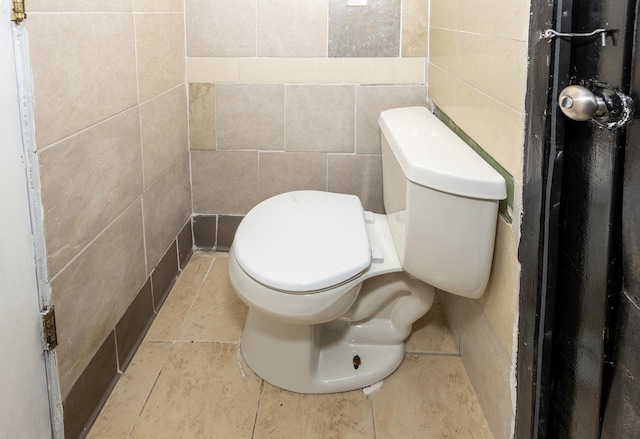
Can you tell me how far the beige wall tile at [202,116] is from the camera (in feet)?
7.38

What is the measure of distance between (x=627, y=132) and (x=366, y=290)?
1020mm

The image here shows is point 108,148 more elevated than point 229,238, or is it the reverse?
point 108,148

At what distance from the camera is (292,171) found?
7.54 feet

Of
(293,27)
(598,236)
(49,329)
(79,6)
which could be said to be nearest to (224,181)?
(293,27)

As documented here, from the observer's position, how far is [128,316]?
1727 mm

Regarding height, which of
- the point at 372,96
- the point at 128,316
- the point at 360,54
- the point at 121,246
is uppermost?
the point at 360,54

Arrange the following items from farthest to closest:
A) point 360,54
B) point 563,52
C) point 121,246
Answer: point 360,54, point 121,246, point 563,52

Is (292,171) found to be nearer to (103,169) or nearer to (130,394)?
(103,169)

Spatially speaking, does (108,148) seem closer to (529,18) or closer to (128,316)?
(128,316)

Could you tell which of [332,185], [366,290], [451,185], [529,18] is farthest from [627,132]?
[332,185]

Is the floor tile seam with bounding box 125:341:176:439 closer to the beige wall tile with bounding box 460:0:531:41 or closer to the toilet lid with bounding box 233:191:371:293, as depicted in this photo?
the toilet lid with bounding box 233:191:371:293

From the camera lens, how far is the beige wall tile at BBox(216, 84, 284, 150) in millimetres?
2223

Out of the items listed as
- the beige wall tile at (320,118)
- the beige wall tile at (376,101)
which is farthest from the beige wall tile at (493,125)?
the beige wall tile at (320,118)

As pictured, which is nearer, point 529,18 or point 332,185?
point 529,18
